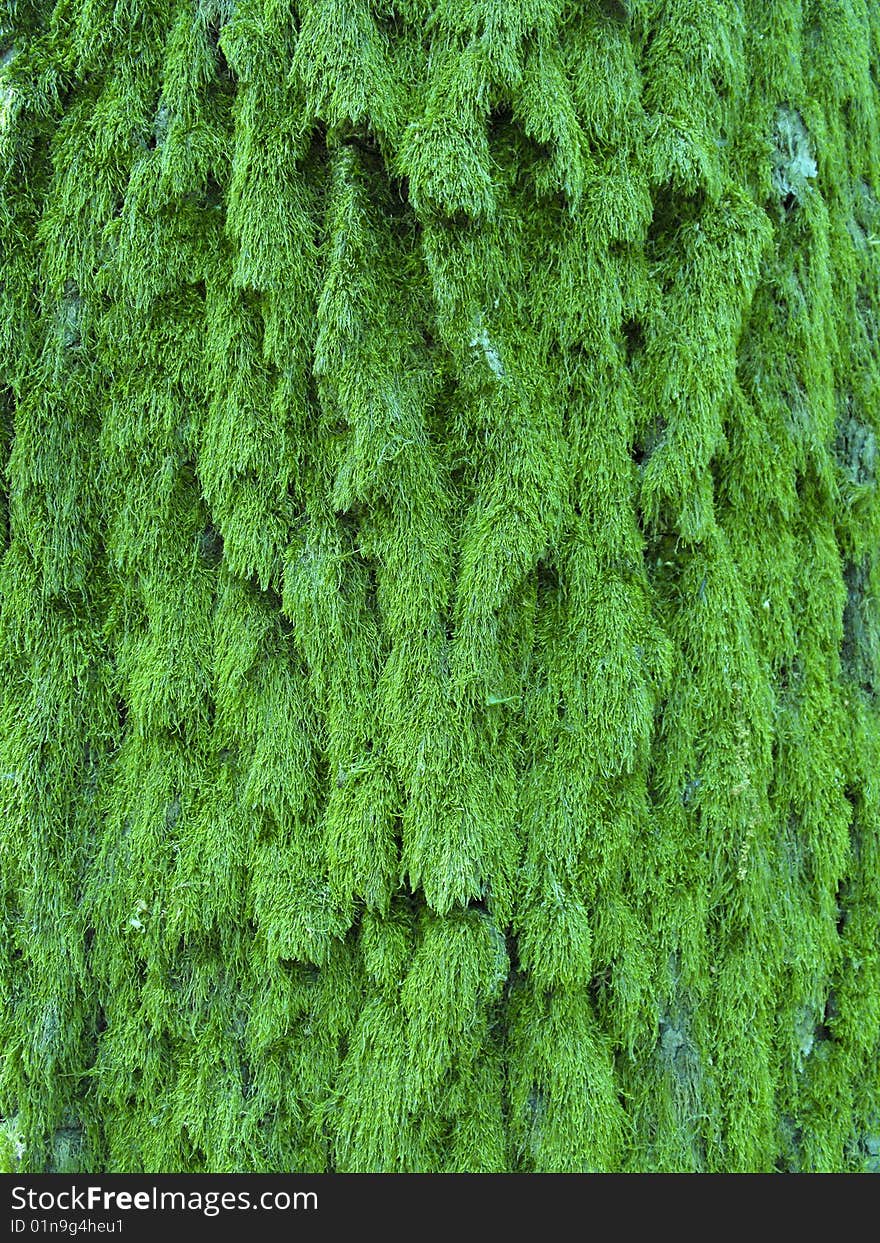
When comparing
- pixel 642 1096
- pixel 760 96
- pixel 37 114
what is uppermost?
pixel 760 96

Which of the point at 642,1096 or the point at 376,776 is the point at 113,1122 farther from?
the point at 642,1096

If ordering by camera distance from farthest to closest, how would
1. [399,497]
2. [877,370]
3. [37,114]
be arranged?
[877,370] → [37,114] → [399,497]

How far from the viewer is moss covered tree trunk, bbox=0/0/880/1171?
4.99ft

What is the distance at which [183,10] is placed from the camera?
159cm

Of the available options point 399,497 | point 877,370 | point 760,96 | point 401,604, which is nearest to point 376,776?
point 401,604

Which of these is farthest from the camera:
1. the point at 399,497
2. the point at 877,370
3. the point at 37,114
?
the point at 877,370

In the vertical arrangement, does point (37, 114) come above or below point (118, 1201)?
above

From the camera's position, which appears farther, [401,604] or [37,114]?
[37,114]

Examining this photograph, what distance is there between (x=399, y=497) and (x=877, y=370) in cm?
120

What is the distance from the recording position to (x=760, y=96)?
1.70 m

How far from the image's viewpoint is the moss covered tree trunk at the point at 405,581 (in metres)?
1.52

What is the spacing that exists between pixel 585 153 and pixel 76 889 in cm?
175

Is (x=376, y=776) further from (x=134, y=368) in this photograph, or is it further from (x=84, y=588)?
(x=134, y=368)

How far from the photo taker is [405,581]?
1533mm
